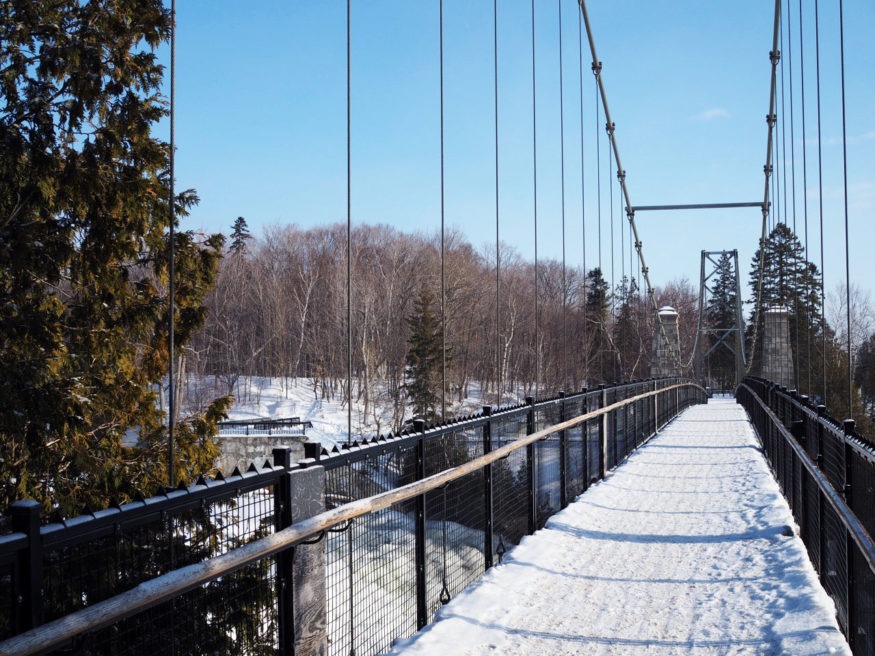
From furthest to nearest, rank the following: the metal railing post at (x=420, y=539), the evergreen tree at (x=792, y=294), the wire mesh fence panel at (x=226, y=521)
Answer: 1. the evergreen tree at (x=792, y=294)
2. the metal railing post at (x=420, y=539)
3. the wire mesh fence panel at (x=226, y=521)

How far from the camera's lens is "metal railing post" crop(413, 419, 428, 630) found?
4535 millimetres

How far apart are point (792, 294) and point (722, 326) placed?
2628 cm

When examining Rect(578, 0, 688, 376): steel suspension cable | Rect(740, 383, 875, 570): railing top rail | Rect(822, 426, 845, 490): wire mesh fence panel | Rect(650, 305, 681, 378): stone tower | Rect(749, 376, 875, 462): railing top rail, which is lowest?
Rect(740, 383, 875, 570): railing top rail

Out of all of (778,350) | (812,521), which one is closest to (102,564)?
(812,521)

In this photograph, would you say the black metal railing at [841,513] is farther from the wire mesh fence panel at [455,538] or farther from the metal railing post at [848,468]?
the wire mesh fence panel at [455,538]

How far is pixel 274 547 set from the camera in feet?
9.42

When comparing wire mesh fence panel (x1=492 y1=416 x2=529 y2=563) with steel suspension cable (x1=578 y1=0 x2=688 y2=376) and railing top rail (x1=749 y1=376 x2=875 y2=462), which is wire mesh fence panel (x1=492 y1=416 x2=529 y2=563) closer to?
railing top rail (x1=749 y1=376 x2=875 y2=462)

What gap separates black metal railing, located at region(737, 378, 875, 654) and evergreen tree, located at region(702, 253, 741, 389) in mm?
72740

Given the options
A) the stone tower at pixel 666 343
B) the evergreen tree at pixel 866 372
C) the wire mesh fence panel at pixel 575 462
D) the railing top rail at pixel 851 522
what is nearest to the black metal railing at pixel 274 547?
the wire mesh fence panel at pixel 575 462

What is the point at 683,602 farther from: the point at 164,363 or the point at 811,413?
the point at 164,363

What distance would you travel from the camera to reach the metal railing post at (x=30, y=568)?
194 centimetres

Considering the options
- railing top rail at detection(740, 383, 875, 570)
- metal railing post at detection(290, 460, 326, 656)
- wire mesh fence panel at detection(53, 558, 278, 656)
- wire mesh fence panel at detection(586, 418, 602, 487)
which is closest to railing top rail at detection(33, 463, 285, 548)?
metal railing post at detection(290, 460, 326, 656)

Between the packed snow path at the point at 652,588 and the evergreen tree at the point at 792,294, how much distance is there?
738cm

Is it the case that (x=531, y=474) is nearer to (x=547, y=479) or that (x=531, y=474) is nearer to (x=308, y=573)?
(x=547, y=479)
